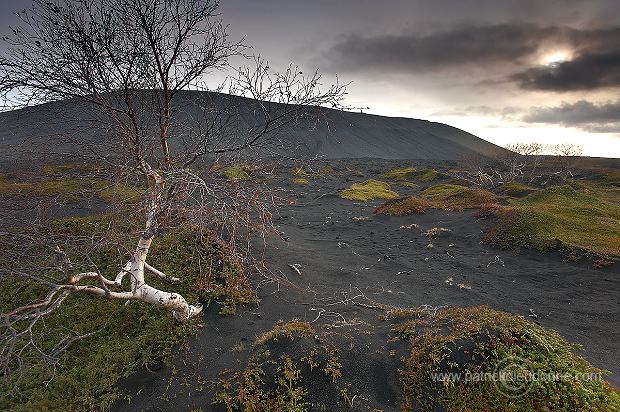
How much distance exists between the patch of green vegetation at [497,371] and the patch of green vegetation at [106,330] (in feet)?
12.1

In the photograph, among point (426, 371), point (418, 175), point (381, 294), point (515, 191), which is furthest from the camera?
point (418, 175)

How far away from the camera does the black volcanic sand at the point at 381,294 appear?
598 cm

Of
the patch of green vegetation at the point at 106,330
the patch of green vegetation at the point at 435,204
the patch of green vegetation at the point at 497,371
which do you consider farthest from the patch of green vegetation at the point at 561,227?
the patch of green vegetation at the point at 106,330

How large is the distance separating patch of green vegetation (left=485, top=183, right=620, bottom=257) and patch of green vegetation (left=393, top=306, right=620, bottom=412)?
7.44 metres

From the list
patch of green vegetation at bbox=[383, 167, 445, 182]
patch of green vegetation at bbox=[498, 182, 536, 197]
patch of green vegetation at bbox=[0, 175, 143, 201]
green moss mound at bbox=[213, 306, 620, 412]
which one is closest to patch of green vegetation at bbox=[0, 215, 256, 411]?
patch of green vegetation at bbox=[0, 175, 143, 201]

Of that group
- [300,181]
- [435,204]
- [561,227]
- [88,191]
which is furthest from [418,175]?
[88,191]

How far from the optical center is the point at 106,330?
7.44 meters

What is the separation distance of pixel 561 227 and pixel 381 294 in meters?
8.79

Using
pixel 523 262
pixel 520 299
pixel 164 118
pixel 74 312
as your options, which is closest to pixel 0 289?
pixel 74 312

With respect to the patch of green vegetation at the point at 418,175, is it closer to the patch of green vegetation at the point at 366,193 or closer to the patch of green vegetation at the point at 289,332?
the patch of green vegetation at the point at 366,193

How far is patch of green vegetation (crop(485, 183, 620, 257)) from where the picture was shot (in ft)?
39.1

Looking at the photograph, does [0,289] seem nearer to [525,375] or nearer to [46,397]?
[46,397]

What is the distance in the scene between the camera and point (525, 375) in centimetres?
471

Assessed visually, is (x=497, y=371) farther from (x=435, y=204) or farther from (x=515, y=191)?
(x=515, y=191)
